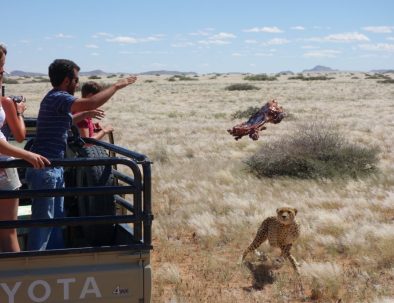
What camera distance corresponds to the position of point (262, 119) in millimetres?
9656

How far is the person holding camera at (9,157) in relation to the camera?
3.22 m

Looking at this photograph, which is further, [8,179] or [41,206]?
[41,206]

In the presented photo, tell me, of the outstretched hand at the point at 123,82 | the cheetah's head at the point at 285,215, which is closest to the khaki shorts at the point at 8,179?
the outstretched hand at the point at 123,82

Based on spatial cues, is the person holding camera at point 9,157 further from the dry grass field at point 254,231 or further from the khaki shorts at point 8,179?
the dry grass field at point 254,231

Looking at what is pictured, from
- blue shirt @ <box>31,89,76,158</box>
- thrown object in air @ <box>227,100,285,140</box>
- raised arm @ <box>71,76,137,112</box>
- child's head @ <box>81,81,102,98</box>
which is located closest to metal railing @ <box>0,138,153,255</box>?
raised arm @ <box>71,76,137,112</box>

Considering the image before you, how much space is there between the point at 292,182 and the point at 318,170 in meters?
0.73

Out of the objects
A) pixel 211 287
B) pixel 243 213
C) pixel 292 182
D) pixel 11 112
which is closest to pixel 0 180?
pixel 11 112

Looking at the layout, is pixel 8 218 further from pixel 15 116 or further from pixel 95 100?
pixel 95 100

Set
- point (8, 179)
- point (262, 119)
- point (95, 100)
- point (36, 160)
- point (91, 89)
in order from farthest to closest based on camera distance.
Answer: point (262, 119) → point (91, 89) → point (95, 100) → point (8, 179) → point (36, 160)

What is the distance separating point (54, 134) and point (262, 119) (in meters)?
6.07

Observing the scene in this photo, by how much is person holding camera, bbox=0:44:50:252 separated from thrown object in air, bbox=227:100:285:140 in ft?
20.0

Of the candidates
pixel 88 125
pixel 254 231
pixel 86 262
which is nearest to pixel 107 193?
pixel 86 262

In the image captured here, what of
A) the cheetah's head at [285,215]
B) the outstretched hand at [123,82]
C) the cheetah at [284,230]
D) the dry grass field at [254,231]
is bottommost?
the dry grass field at [254,231]

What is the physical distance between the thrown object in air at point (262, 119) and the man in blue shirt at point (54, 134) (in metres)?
5.56
